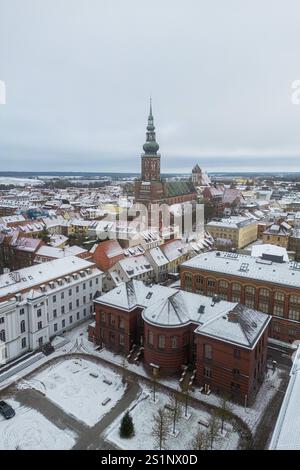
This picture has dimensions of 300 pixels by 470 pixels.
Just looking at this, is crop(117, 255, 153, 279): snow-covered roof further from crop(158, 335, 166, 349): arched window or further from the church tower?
the church tower

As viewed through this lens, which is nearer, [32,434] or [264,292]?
[32,434]

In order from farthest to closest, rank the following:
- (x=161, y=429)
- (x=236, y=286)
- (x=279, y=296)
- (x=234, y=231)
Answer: (x=234, y=231)
(x=236, y=286)
(x=279, y=296)
(x=161, y=429)

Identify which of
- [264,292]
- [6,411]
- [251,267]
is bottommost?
[6,411]

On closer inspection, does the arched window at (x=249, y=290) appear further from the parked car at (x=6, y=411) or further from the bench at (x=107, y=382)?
the parked car at (x=6, y=411)

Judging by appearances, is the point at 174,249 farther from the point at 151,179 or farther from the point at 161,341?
the point at 151,179

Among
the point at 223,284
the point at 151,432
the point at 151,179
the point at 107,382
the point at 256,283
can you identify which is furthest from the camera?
the point at 151,179

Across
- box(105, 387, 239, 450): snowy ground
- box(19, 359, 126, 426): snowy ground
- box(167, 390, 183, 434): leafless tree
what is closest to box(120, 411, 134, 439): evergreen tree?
box(105, 387, 239, 450): snowy ground

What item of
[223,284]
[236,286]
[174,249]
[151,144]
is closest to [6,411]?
[223,284]
